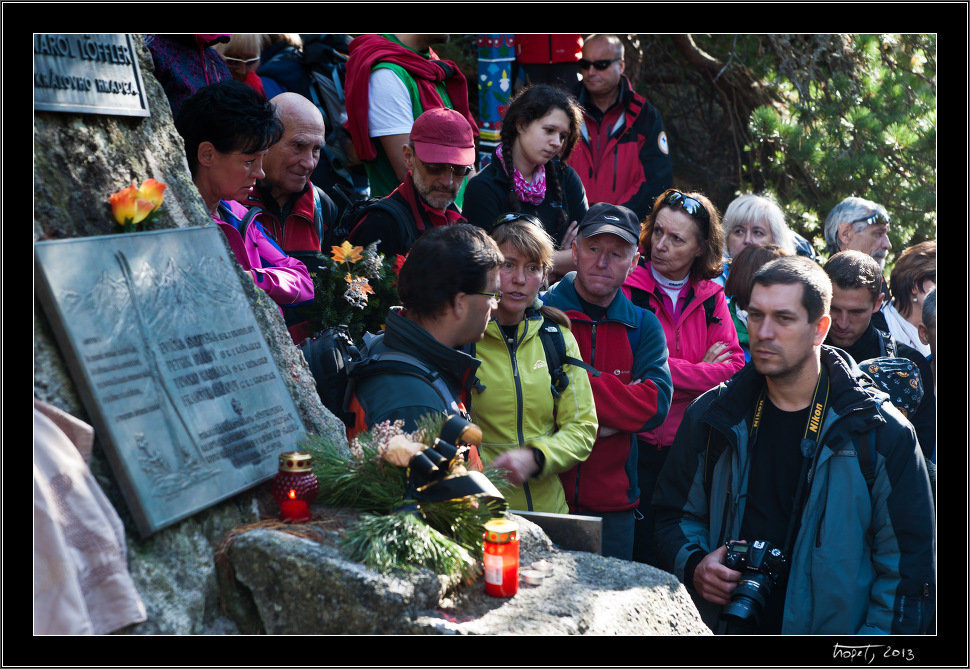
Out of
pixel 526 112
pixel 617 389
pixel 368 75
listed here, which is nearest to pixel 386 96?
pixel 368 75

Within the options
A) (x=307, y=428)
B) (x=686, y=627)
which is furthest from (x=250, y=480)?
(x=686, y=627)

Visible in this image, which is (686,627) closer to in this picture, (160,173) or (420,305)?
(420,305)

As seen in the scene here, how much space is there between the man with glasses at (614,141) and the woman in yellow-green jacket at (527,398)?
2858 mm

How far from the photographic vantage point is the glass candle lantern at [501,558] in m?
2.36

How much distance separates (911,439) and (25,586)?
9.69 feet

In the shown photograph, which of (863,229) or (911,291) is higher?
(863,229)

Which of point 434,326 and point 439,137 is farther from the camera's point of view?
point 439,137

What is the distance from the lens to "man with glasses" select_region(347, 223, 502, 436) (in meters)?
2.78

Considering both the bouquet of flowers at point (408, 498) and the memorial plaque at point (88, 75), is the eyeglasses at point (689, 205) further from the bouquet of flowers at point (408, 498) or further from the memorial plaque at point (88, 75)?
the memorial plaque at point (88, 75)

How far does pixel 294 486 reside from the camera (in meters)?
2.42

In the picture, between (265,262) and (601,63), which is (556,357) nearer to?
(265,262)

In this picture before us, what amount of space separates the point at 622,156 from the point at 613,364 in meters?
2.86

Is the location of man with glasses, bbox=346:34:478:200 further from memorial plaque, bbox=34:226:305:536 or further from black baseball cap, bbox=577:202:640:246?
memorial plaque, bbox=34:226:305:536

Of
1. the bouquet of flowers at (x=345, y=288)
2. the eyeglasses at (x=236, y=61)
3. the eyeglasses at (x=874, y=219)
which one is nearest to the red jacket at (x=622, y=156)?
the eyeglasses at (x=874, y=219)
